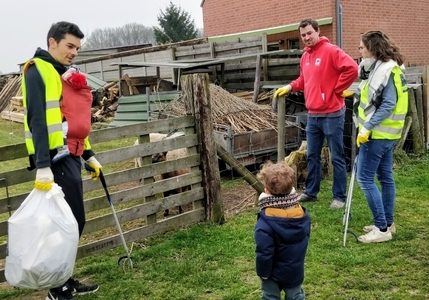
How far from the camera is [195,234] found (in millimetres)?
5422

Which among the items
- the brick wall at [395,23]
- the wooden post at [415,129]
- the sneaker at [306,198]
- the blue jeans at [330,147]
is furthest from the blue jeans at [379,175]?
the brick wall at [395,23]

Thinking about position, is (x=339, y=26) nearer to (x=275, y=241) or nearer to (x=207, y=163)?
(x=207, y=163)

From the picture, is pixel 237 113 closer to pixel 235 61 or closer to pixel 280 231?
pixel 235 61

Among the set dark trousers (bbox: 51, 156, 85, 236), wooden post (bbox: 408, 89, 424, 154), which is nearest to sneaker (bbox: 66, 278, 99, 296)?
dark trousers (bbox: 51, 156, 85, 236)

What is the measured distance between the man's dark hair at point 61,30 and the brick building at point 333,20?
1178cm

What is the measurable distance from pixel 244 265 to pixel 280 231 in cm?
173

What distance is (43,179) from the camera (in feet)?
11.2

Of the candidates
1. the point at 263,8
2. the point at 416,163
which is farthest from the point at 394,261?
the point at 263,8

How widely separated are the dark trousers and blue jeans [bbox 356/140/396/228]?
271 centimetres

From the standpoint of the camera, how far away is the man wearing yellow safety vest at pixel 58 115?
344cm

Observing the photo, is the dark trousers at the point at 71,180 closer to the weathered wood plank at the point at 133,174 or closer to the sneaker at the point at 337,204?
the weathered wood plank at the point at 133,174

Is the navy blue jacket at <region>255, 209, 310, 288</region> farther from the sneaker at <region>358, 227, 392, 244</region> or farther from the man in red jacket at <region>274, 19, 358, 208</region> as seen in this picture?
the man in red jacket at <region>274, 19, 358, 208</region>

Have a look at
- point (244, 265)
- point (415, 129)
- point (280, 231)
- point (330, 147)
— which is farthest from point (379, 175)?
point (415, 129)

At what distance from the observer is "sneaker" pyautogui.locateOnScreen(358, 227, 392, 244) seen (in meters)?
4.86
